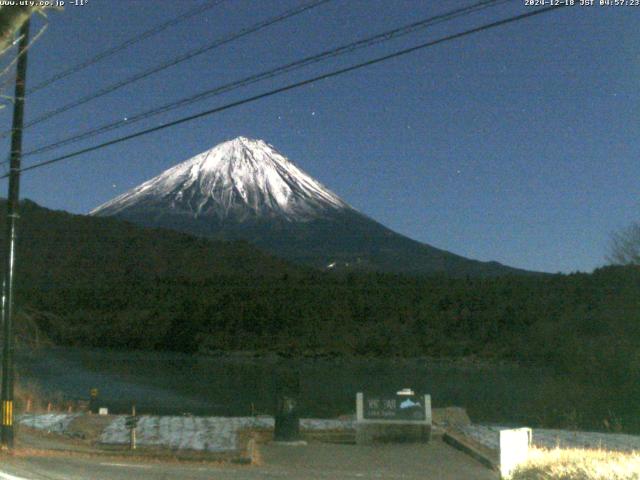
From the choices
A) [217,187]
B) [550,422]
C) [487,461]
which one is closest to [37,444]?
[487,461]

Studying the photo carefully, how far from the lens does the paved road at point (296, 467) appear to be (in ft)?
41.9

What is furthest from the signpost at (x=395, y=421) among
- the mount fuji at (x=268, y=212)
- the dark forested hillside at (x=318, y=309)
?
the mount fuji at (x=268, y=212)

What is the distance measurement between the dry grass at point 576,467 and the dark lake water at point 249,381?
1739cm

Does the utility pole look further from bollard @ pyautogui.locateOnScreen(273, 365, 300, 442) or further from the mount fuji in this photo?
the mount fuji

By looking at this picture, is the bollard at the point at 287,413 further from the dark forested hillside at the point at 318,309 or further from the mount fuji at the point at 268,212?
the mount fuji at the point at 268,212

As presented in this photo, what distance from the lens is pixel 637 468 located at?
8.86m

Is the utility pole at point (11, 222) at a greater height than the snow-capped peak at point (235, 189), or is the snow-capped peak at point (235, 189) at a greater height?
the snow-capped peak at point (235, 189)

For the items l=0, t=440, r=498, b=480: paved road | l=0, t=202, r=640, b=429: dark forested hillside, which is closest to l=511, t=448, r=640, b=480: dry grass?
l=0, t=440, r=498, b=480: paved road

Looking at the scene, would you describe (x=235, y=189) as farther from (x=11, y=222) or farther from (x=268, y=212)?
(x=11, y=222)

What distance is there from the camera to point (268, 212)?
163750mm

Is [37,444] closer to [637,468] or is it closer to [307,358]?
[637,468]

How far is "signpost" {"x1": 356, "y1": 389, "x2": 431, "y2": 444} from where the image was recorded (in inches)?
705

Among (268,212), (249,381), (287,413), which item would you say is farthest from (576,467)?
(268,212)

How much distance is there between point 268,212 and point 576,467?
155062mm
